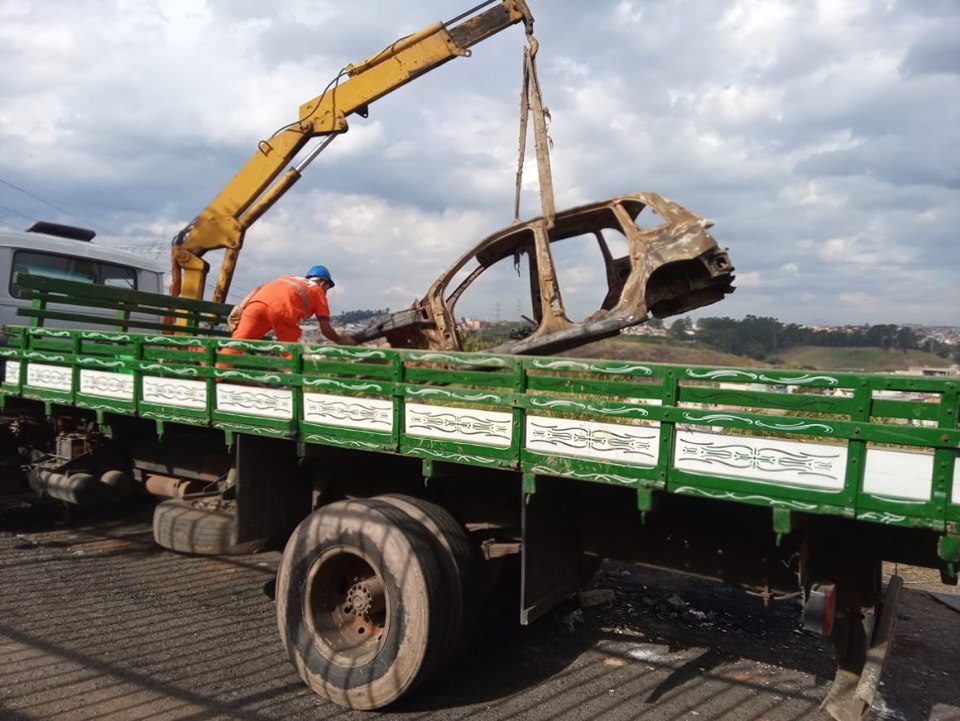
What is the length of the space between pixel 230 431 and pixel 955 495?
142 inches

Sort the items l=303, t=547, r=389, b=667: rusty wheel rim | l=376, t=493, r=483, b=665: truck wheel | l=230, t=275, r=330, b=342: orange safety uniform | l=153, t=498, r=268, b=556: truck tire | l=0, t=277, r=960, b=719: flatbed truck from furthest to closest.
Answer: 1. l=230, t=275, r=330, b=342: orange safety uniform
2. l=153, t=498, r=268, b=556: truck tire
3. l=303, t=547, r=389, b=667: rusty wheel rim
4. l=376, t=493, r=483, b=665: truck wheel
5. l=0, t=277, r=960, b=719: flatbed truck

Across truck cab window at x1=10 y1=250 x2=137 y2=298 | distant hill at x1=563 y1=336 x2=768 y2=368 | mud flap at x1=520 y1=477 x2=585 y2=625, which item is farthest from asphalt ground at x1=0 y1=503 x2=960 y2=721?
truck cab window at x1=10 y1=250 x2=137 y2=298

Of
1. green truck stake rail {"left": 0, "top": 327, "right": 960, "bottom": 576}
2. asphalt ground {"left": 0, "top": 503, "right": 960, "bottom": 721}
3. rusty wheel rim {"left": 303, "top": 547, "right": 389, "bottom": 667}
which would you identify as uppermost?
green truck stake rail {"left": 0, "top": 327, "right": 960, "bottom": 576}

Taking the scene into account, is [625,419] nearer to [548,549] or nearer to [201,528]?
[548,549]

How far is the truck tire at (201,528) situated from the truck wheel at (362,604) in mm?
768

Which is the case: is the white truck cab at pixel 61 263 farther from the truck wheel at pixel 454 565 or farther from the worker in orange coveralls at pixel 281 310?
the truck wheel at pixel 454 565

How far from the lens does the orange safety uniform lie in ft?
16.8

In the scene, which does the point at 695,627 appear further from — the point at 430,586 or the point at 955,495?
the point at 955,495

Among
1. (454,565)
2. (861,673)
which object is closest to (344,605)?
(454,565)

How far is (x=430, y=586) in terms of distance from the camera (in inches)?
136

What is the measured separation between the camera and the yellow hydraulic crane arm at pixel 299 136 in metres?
6.96

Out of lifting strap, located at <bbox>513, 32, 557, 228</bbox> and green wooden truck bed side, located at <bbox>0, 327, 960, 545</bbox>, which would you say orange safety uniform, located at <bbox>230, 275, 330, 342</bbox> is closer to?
green wooden truck bed side, located at <bbox>0, 327, 960, 545</bbox>

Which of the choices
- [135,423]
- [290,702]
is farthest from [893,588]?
[135,423]

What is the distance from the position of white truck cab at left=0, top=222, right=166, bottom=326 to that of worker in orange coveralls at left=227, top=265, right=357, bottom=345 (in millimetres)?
2796
